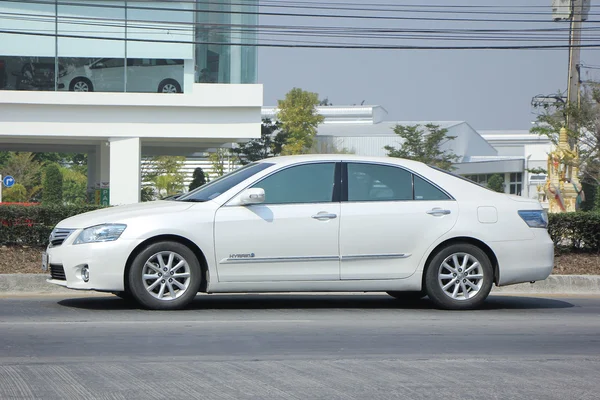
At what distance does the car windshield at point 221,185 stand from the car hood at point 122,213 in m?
0.24

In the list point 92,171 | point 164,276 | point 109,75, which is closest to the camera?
point 164,276

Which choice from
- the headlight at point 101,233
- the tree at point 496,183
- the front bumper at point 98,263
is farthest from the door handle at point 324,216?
the tree at point 496,183

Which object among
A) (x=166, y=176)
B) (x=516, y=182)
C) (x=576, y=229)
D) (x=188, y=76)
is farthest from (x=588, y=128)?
(x=516, y=182)

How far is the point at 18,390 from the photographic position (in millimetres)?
5566

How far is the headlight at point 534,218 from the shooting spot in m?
9.73

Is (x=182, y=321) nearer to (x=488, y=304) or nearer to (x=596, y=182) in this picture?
(x=488, y=304)

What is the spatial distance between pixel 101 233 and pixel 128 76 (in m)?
19.7

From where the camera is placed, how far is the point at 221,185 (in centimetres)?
951

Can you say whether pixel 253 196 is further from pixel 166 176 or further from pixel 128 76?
pixel 166 176

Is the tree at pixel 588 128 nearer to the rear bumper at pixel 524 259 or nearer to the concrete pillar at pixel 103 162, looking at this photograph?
the concrete pillar at pixel 103 162

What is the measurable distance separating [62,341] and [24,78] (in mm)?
21747

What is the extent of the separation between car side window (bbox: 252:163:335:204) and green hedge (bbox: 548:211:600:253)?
18.8 feet

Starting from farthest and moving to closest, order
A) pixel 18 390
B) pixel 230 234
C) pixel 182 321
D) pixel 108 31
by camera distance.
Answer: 1. pixel 108 31
2. pixel 230 234
3. pixel 182 321
4. pixel 18 390

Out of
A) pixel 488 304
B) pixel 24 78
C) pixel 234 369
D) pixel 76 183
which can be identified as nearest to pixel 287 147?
pixel 76 183
